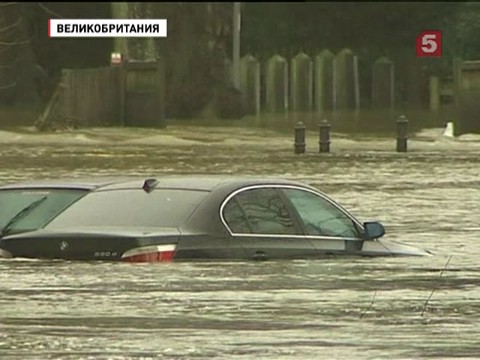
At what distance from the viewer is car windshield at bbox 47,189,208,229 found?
16.2 meters

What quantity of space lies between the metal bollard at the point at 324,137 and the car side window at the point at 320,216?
23017mm

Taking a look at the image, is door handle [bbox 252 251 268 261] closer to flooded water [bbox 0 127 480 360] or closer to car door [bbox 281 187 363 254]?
flooded water [bbox 0 127 480 360]

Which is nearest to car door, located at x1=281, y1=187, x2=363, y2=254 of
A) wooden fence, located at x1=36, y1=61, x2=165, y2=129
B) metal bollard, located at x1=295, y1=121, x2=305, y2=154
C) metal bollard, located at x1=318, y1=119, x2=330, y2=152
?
metal bollard, located at x1=295, y1=121, x2=305, y2=154

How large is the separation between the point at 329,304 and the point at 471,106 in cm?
3290

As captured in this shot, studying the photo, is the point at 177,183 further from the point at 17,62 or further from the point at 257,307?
the point at 17,62

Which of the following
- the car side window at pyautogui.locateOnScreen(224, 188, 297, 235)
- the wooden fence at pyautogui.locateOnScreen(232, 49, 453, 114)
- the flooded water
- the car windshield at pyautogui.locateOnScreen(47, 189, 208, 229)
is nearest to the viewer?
the flooded water

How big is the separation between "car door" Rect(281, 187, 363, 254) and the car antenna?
1162 mm

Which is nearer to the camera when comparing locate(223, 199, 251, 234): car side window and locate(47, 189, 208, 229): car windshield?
locate(47, 189, 208, 229): car windshield

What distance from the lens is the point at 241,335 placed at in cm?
1284

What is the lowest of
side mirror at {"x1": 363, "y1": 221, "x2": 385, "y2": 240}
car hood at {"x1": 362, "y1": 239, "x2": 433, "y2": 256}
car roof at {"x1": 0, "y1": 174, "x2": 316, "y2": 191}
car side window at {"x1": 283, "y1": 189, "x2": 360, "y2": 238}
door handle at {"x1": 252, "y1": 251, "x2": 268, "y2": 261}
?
car hood at {"x1": 362, "y1": 239, "x2": 433, "y2": 256}

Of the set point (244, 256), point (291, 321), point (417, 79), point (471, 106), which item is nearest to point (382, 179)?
point (471, 106)

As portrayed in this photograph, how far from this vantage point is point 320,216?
1747 cm

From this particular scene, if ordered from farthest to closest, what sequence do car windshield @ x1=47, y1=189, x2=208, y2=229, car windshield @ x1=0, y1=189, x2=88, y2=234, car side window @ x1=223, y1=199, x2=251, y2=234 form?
car windshield @ x1=0, y1=189, x2=88, y2=234, car side window @ x1=223, y1=199, x2=251, y2=234, car windshield @ x1=47, y1=189, x2=208, y2=229

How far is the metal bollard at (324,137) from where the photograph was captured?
40688 mm
